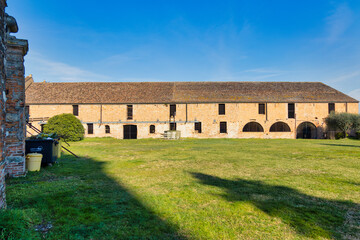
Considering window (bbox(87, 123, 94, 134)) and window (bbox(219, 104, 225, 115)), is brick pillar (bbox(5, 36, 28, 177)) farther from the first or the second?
window (bbox(219, 104, 225, 115))

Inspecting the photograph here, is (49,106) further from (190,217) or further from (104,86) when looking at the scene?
(190,217)

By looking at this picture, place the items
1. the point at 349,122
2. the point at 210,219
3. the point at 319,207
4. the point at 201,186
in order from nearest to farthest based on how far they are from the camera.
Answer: the point at 210,219, the point at 319,207, the point at 201,186, the point at 349,122

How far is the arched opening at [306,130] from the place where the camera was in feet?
89.3

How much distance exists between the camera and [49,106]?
25.7m

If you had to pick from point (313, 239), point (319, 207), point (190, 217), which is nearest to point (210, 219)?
point (190, 217)

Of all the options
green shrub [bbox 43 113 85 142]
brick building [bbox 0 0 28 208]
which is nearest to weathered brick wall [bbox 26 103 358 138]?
green shrub [bbox 43 113 85 142]

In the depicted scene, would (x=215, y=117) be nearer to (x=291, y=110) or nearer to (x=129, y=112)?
(x=291, y=110)

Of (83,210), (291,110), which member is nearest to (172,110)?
(291,110)

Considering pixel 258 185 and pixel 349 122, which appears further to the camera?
pixel 349 122

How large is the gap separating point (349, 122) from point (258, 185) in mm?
25994

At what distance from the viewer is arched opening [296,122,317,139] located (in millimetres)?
27219

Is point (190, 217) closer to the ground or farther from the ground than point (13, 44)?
closer to the ground

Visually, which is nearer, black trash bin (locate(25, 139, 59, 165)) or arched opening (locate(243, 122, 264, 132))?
black trash bin (locate(25, 139, 59, 165))

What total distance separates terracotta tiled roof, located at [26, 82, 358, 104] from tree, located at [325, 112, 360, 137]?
2.66 metres
